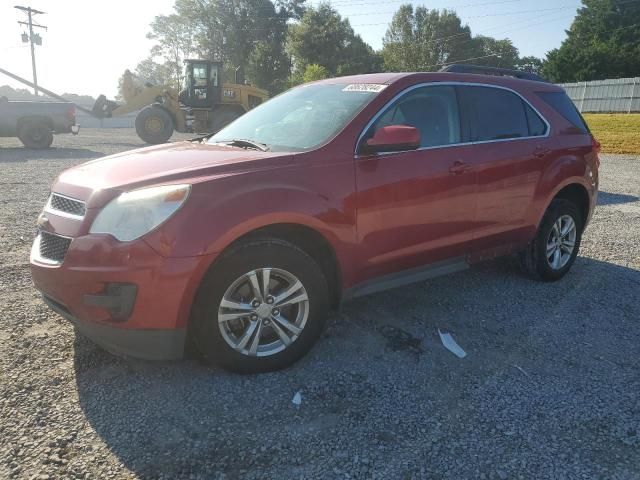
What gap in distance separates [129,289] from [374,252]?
5.18 feet

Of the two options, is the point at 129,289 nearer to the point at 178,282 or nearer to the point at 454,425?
the point at 178,282

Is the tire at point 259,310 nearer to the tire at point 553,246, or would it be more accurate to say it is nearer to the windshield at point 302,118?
the windshield at point 302,118

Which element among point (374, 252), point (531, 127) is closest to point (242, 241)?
point (374, 252)

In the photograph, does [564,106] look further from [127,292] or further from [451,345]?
[127,292]

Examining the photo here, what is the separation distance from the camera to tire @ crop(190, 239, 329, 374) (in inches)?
108

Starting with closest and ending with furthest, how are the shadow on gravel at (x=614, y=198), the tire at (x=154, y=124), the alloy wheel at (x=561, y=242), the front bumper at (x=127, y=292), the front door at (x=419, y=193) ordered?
the front bumper at (x=127, y=292) → the front door at (x=419, y=193) → the alloy wheel at (x=561, y=242) → the shadow on gravel at (x=614, y=198) → the tire at (x=154, y=124)

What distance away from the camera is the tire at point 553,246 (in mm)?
4625

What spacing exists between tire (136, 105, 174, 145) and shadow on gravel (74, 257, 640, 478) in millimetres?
15982

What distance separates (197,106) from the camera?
18094mm

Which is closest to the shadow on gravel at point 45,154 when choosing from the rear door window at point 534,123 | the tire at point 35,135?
the tire at point 35,135

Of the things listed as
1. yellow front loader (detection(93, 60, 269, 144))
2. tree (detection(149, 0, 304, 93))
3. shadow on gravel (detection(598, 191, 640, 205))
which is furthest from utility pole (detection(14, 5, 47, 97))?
shadow on gravel (detection(598, 191, 640, 205))

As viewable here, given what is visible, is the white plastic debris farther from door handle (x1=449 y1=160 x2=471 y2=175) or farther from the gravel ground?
door handle (x1=449 y1=160 x2=471 y2=175)

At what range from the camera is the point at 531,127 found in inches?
173

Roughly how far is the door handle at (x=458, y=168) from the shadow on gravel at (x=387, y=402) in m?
1.13
